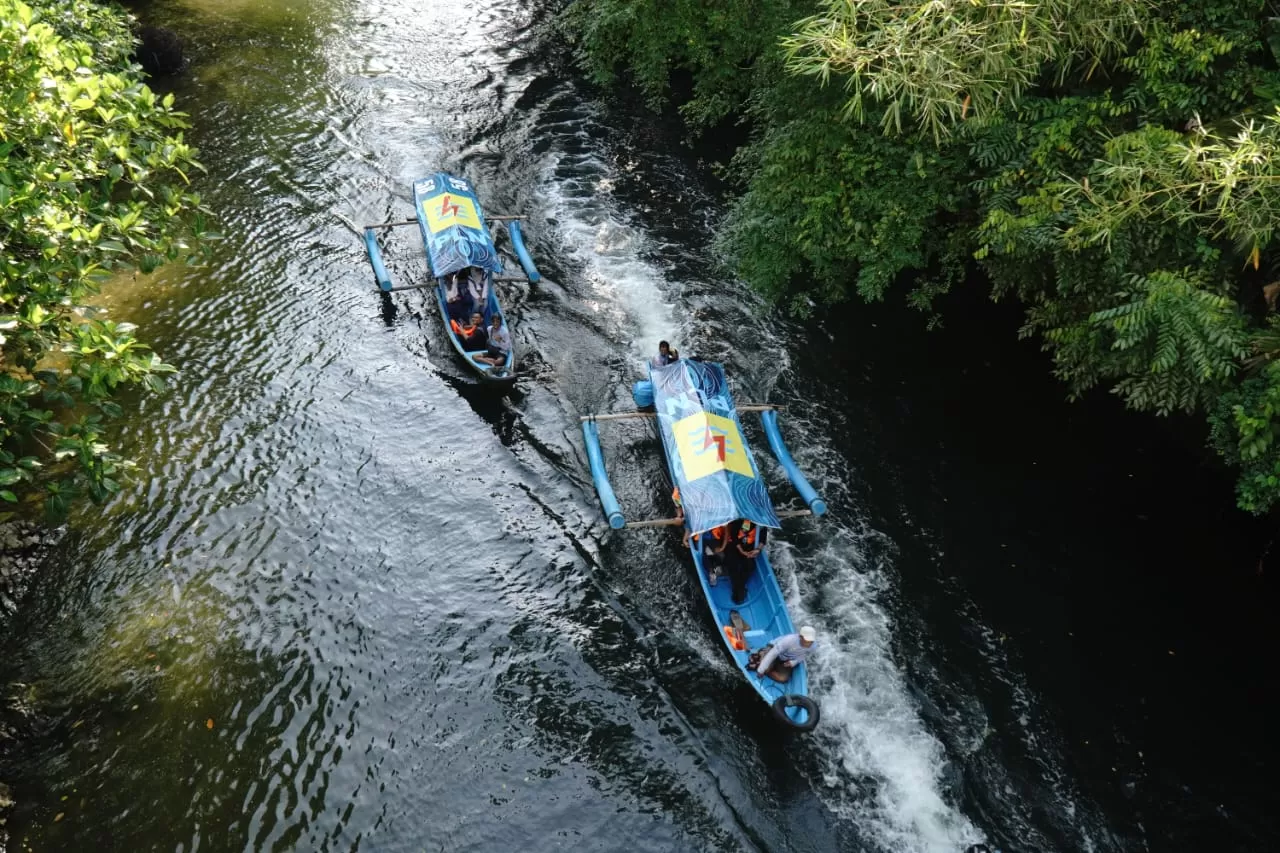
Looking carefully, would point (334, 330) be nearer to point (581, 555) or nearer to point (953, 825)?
point (581, 555)

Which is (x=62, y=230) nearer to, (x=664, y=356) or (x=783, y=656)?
(x=664, y=356)

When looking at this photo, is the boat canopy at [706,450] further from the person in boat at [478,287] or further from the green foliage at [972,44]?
the green foliage at [972,44]

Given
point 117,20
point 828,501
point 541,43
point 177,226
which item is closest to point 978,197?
point 828,501

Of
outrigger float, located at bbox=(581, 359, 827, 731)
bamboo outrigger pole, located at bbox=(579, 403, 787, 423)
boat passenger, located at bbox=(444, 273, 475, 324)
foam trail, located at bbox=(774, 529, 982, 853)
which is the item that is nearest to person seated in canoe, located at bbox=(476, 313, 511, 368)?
boat passenger, located at bbox=(444, 273, 475, 324)

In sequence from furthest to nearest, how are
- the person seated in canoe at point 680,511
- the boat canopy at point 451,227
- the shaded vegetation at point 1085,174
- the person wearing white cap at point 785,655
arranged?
1. the boat canopy at point 451,227
2. the person seated in canoe at point 680,511
3. the person wearing white cap at point 785,655
4. the shaded vegetation at point 1085,174

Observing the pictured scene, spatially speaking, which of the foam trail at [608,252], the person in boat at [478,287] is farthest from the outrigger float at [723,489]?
the person in boat at [478,287]
